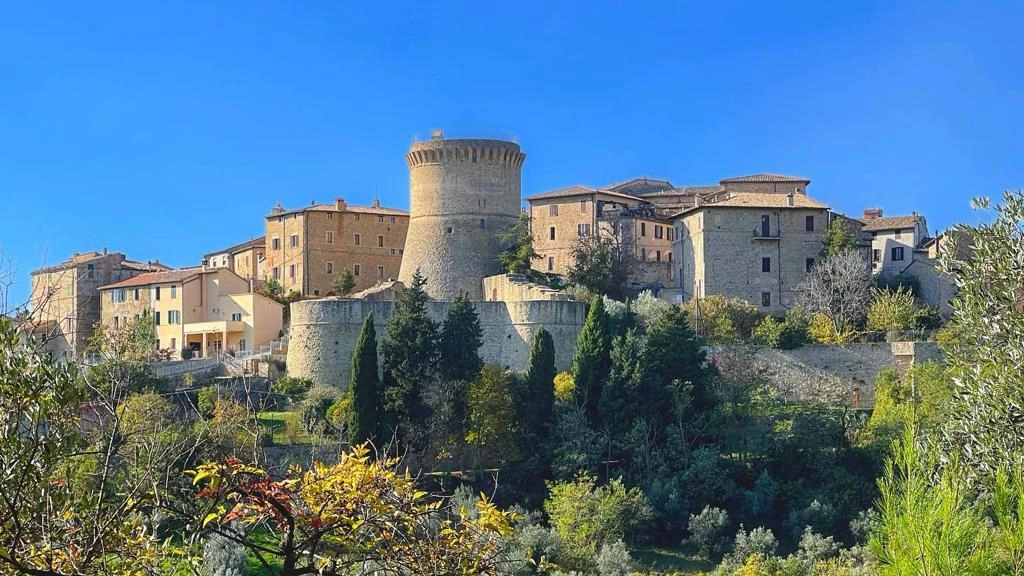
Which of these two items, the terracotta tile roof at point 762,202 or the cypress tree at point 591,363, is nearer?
the cypress tree at point 591,363

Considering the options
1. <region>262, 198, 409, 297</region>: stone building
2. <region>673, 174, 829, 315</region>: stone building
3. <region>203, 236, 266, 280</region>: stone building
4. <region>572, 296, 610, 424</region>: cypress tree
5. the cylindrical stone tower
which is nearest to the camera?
<region>572, 296, 610, 424</region>: cypress tree

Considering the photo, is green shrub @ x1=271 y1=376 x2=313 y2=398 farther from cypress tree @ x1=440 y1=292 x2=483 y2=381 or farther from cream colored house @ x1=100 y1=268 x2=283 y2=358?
cream colored house @ x1=100 y1=268 x2=283 y2=358

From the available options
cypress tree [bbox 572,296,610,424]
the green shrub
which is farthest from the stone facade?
the green shrub

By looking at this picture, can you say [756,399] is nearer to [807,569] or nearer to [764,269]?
[764,269]

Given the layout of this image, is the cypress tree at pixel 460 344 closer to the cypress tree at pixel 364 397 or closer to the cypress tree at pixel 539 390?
the cypress tree at pixel 539 390

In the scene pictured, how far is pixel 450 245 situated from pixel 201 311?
1232 cm

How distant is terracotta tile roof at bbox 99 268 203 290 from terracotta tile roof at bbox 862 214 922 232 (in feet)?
103

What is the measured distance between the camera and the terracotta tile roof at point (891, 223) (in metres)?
56.9

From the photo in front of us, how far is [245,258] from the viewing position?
69.3 meters

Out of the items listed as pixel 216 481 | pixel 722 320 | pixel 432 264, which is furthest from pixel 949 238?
pixel 432 264

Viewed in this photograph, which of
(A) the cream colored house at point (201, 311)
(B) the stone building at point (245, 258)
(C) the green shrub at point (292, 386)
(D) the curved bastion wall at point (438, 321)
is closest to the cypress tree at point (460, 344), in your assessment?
(D) the curved bastion wall at point (438, 321)

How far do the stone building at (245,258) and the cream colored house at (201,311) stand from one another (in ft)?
22.6

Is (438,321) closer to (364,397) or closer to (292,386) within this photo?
(292,386)

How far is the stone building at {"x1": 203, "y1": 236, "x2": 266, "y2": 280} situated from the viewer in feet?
221
